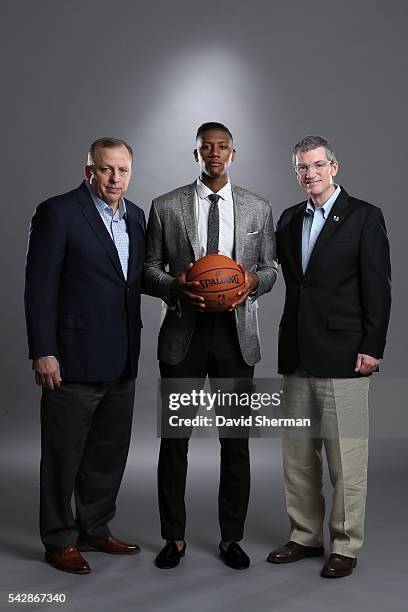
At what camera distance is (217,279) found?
3438 millimetres

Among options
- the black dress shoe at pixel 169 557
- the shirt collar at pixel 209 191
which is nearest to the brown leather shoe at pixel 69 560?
the black dress shoe at pixel 169 557

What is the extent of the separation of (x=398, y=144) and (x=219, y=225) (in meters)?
2.04

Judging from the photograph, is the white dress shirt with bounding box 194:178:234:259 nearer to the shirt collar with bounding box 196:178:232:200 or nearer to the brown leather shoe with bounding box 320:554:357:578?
the shirt collar with bounding box 196:178:232:200

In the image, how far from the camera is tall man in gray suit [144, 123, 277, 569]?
3658mm

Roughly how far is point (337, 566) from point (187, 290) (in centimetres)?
127

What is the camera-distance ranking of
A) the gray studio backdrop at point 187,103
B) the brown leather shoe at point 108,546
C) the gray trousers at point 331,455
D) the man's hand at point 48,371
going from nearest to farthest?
1. the man's hand at point 48,371
2. the gray trousers at point 331,455
3. the brown leather shoe at point 108,546
4. the gray studio backdrop at point 187,103

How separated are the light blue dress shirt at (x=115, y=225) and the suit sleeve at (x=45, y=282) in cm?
19

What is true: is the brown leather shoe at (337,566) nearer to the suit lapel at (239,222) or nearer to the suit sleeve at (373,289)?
the suit sleeve at (373,289)

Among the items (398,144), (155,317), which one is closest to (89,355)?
(155,317)

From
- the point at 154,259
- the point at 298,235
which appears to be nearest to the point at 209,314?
the point at 154,259

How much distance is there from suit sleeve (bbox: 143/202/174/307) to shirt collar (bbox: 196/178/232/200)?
0.67ft

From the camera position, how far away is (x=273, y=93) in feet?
17.5

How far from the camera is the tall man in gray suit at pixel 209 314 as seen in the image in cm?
Result: 366

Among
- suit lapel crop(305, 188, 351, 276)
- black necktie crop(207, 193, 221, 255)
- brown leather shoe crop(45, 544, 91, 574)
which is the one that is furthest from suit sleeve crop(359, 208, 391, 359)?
brown leather shoe crop(45, 544, 91, 574)
